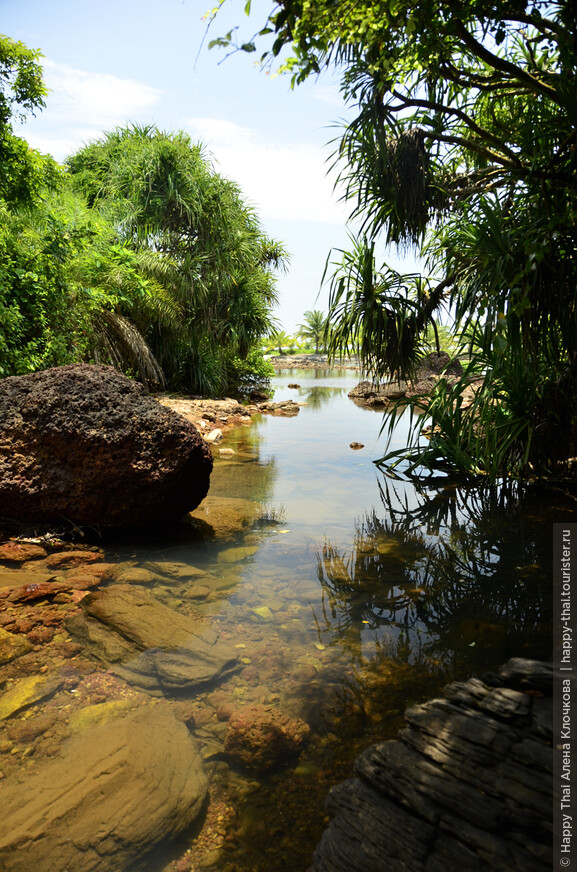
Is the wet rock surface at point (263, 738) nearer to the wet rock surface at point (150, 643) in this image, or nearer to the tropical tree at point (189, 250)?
the wet rock surface at point (150, 643)

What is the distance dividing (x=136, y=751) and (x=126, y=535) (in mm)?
2599

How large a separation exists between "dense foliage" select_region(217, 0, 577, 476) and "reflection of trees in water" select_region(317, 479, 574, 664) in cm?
98

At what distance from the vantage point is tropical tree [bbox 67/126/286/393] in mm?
14664

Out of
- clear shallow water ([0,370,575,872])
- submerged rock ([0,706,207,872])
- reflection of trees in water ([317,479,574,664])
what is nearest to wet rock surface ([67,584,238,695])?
clear shallow water ([0,370,575,872])

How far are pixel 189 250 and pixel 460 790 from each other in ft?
53.7

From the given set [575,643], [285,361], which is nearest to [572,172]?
[575,643]

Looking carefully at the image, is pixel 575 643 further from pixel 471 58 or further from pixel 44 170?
pixel 44 170

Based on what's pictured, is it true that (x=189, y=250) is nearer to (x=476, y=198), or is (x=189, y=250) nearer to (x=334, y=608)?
(x=476, y=198)

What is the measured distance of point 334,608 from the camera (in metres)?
3.39

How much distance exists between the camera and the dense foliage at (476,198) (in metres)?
3.94

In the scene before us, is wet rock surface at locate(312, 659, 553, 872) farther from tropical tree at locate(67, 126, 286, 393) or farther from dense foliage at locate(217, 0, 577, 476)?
tropical tree at locate(67, 126, 286, 393)

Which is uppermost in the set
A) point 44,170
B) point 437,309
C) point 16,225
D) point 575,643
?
point 44,170

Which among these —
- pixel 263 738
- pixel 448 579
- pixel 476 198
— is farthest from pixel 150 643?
pixel 476 198

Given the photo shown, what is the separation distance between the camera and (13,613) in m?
3.04
